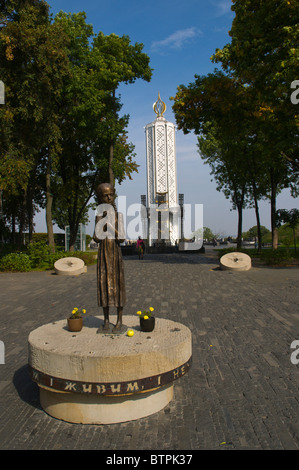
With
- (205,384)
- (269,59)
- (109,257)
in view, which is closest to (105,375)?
(109,257)

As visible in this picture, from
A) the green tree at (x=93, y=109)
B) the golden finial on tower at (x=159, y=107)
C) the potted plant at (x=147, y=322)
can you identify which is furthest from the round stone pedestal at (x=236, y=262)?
the golden finial on tower at (x=159, y=107)

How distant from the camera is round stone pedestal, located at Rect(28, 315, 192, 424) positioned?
11.7 ft

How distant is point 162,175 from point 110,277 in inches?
1697

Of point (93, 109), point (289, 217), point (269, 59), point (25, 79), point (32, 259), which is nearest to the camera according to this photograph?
point (269, 59)

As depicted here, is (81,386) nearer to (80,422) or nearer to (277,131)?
(80,422)

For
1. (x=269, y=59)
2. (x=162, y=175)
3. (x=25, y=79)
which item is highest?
Answer: (x=162, y=175)

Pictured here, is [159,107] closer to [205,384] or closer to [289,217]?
[289,217]

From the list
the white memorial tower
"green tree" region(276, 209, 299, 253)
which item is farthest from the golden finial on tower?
"green tree" region(276, 209, 299, 253)

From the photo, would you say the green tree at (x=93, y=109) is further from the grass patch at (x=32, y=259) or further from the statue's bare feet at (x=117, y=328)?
the statue's bare feet at (x=117, y=328)

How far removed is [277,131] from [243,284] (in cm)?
715

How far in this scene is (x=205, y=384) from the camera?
15.2 ft

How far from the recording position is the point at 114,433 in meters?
3.52

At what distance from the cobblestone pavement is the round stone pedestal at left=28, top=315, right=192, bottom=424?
13cm

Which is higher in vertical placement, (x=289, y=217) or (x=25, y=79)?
(x=25, y=79)
